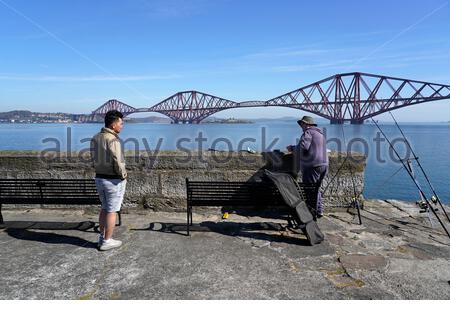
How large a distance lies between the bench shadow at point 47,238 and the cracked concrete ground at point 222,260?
0.04 ft

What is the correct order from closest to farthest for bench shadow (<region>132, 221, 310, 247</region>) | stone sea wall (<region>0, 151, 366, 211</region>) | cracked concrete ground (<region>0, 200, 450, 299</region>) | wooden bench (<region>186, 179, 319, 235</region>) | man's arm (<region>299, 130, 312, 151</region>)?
cracked concrete ground (<region>0, 200, 450, 299</region>) → bench shadow (<region>132, 221, 310, 247</region>) → wooden bench (<region>186, 179, 319, 235</region>) → man's arm (<region>299, 130, 312, 151</region>) → stone sea wall (<region>0, 151, 366, 211</region>)

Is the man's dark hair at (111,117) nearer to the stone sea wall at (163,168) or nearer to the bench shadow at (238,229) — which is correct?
the bench shadow at (238,229)

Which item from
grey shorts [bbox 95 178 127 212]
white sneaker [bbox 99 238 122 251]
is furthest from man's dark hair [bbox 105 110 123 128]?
white sneaker [bbox 99 238 122 251]

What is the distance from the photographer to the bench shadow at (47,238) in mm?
3740

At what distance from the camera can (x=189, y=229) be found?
4.22 metres

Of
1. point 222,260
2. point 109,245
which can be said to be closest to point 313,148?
point 222,260

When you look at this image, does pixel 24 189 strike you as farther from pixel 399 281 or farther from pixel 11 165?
pixel 399 281

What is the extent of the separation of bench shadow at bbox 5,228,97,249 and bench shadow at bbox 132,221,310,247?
77 centimetres

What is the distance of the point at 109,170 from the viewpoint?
135 inches

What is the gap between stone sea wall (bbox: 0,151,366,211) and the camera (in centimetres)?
509

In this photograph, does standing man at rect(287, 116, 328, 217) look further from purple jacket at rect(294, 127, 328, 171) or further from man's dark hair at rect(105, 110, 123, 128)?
man's dark hair at rect(105, 110, 123, 128)

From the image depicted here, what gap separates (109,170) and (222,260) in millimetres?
1450
